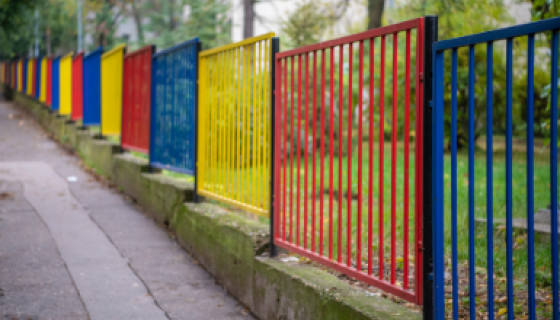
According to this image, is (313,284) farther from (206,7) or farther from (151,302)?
(206,7)

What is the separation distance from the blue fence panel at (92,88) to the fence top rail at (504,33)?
331 inches

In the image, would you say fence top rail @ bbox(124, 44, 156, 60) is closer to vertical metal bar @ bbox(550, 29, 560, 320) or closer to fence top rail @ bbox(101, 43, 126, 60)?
fence top rail @ bbox(101, 43, 126, 60)

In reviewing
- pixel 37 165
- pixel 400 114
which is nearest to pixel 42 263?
pixel 37 165

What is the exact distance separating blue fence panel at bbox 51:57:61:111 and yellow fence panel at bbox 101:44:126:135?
5.09 metres

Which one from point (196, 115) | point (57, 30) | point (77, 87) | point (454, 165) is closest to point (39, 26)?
point (57, 30)

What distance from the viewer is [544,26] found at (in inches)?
77.5

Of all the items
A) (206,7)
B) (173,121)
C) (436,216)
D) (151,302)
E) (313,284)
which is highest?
(206,7)

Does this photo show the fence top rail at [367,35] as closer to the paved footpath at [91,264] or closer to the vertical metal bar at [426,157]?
the vertical metal bar at [426,157]

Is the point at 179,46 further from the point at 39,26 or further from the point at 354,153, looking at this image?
the point at 39,26

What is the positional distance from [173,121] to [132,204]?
1799mm

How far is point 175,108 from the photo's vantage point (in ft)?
20.8

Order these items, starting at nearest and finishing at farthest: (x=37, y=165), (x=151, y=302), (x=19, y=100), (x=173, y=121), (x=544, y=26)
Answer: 1. (x=544, y=26)
2. (x=151, y=302)
3. (x=173, y=121)
4. (x=37, y=165)
5. (x=19, y=100)

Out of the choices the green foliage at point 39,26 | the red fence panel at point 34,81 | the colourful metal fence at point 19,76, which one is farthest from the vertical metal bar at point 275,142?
the colourful metal fence at point 19,76

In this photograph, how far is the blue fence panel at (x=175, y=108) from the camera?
5865 mm
